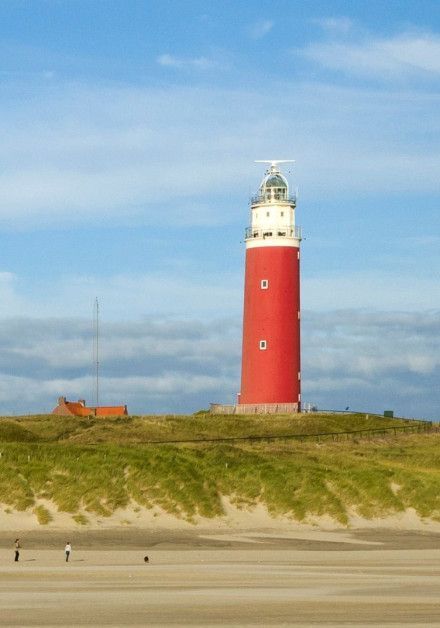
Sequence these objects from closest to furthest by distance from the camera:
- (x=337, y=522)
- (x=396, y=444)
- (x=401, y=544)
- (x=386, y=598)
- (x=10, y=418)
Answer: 1. (x=386, y=598)
2. (x=401, y=544)
3. (x=337, y=522)
4. (x=396, y=444)
5. (x=10, y=418)

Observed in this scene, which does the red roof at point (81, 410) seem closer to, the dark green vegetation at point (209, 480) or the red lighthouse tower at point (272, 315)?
the red lighthouse tower at point (272, 315)

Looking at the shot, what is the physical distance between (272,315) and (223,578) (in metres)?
43.1

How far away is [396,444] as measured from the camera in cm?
7481

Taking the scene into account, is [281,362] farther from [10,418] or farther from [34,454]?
[34,454]

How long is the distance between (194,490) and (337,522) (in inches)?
253

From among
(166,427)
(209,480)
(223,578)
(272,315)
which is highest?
(272,315)

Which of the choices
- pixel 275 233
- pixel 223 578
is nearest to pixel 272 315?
pixel 275 233

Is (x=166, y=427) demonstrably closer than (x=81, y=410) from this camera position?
Yes

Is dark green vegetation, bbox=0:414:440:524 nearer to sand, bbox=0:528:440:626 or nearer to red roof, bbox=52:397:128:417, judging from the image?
sand, bbox=0:528:440:626

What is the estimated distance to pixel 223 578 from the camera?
40594mm

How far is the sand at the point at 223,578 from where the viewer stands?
3391cm

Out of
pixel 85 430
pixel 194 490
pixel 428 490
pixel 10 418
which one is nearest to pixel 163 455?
pixel 194 490

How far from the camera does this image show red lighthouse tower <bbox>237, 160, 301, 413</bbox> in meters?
82.3

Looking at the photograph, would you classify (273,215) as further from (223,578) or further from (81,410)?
(223,578)
